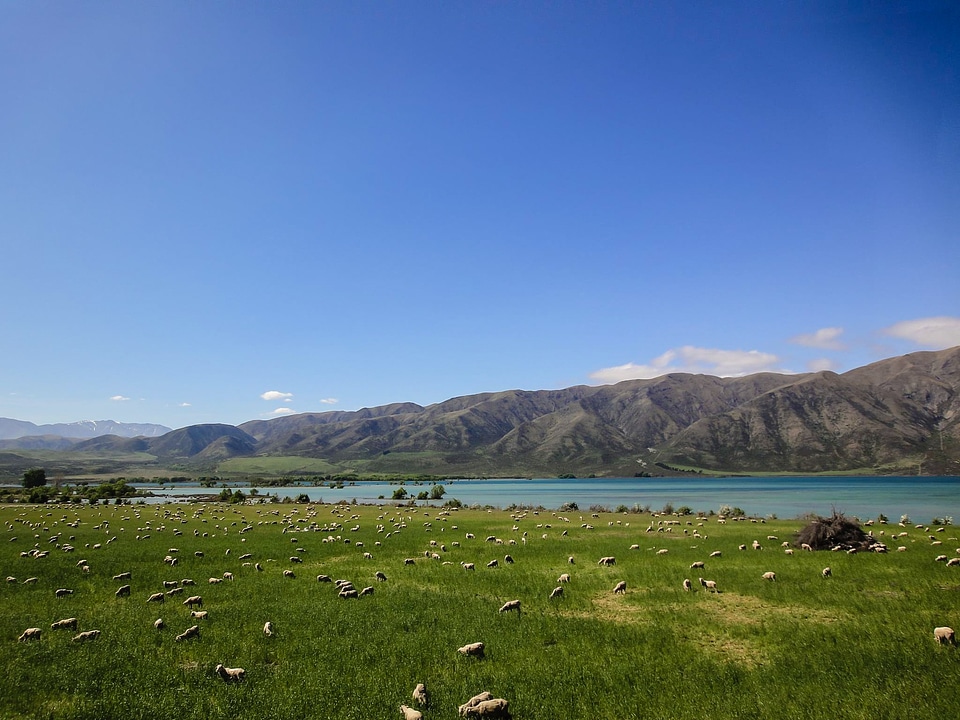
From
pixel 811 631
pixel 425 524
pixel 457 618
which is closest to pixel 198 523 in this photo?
pixel 425 524

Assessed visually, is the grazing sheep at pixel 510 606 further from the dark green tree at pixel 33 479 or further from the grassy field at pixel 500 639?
the dark green tree at pixel 33 479

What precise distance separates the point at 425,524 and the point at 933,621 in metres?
37.4

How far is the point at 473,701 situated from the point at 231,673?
17.9 ft

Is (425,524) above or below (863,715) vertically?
below

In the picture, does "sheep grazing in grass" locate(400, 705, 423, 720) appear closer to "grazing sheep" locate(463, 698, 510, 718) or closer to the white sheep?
the white sheep

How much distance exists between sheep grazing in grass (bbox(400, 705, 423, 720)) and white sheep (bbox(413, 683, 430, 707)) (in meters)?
0.26

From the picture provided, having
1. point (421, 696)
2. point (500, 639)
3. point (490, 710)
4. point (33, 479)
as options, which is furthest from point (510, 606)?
point (33, 479)

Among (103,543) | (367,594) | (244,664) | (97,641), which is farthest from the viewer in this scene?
(103,543)

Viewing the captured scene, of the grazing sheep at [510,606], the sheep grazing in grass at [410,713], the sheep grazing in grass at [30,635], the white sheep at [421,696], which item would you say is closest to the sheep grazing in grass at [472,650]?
the white sheep at [421,696]

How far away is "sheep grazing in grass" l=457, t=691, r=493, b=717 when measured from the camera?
364 inches

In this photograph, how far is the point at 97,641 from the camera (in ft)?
42.6

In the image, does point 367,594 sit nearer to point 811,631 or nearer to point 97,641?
point 97,641

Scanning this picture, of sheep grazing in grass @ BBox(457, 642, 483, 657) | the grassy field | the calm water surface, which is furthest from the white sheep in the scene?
the calm water surface

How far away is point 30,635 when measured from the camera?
13.3 meters
